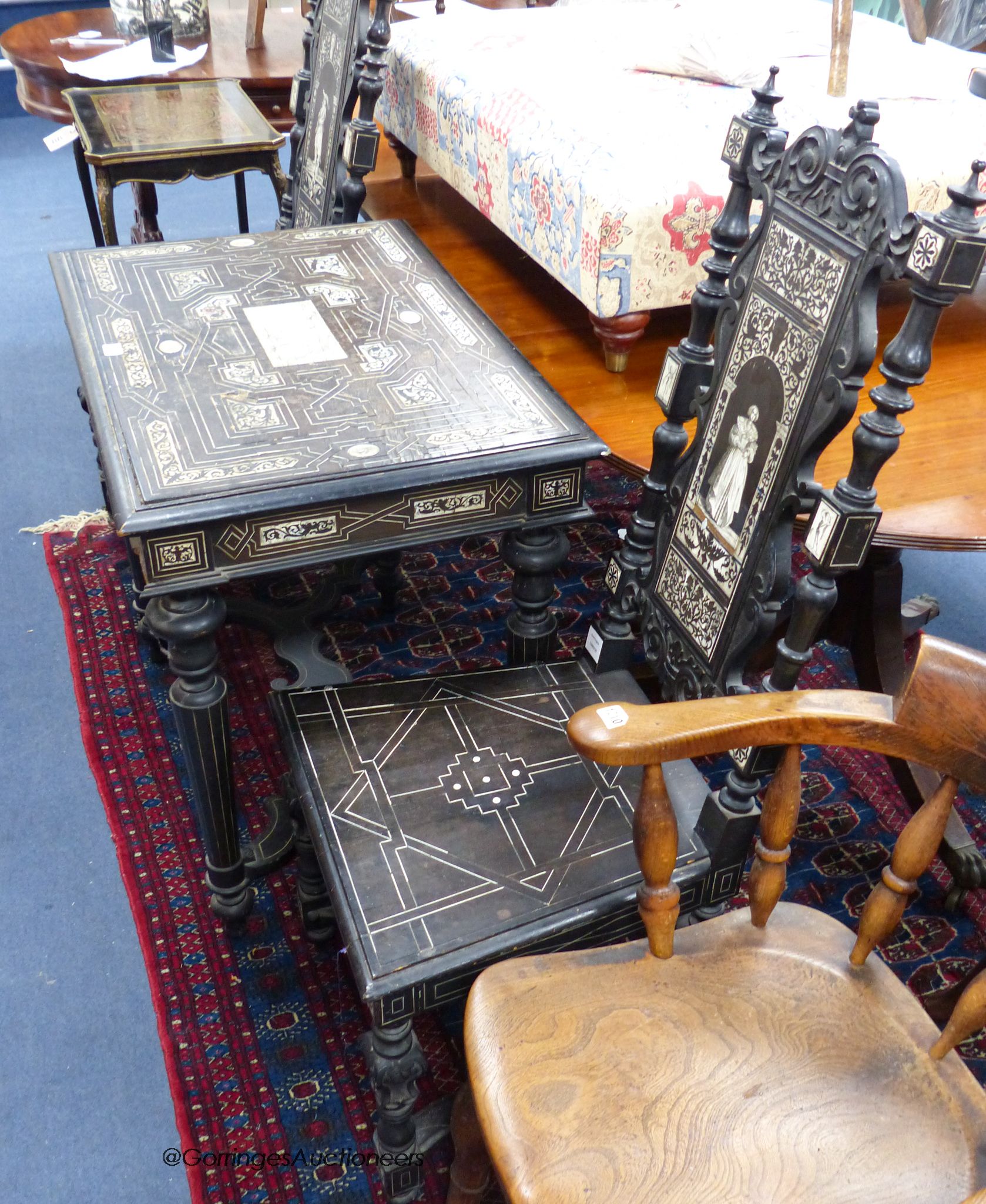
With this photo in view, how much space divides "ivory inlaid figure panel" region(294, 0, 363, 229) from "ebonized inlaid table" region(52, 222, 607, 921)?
2.20ft

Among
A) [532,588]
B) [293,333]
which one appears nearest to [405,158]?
[293,333]

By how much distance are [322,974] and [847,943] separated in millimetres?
921

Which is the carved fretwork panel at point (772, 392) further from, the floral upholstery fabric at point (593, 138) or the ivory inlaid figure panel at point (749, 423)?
the floral upholstery fabric at point (593, 138)

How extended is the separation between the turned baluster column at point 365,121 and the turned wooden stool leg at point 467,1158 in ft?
6.62

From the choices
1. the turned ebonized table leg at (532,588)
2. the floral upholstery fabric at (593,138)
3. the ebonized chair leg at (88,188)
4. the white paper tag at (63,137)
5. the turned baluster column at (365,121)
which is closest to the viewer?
the turned ebonized table leg at (532,588)

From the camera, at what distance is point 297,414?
1.65m

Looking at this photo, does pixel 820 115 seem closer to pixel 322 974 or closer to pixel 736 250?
pixel 736 250

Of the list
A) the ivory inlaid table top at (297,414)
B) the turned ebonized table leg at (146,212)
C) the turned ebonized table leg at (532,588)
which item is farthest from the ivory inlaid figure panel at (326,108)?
the turned ebonized table leg at (532,588)

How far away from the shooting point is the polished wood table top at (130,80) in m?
3.44

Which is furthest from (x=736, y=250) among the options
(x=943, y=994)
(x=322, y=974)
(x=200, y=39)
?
(x=200, y=39)

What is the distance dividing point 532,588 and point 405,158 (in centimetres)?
226

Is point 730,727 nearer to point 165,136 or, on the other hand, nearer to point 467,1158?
Result: point 467,1158

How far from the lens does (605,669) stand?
1691mm

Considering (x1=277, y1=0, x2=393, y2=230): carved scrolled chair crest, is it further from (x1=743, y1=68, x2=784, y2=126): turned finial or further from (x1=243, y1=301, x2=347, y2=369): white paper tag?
(x1=743, y1=68, x2=784, y2=126): turned finial
